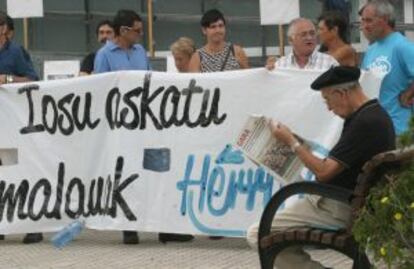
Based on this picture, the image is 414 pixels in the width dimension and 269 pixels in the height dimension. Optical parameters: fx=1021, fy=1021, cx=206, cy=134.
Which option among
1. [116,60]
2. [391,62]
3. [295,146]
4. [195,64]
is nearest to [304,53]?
[391,62]

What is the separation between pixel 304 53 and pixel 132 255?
76.6 inches

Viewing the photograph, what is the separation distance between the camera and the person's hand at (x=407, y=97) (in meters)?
7.10

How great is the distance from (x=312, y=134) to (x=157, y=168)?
127cm

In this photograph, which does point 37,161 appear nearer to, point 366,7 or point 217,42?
point 217,42

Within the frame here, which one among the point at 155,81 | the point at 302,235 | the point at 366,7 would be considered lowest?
the point at 302,235

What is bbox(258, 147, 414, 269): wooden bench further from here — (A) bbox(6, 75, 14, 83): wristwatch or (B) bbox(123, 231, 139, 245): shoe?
(A) bbox(6, 75, 14, 83): wristwatch

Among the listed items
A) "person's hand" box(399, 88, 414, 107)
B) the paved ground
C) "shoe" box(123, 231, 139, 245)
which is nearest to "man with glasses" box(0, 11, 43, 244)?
the paved ground

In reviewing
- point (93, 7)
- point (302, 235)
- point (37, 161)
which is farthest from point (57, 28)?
→ point (302, 235)

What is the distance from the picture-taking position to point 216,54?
8.18 meters

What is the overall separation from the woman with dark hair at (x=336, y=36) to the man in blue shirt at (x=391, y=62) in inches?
14.7

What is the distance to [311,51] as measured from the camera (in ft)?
24.7

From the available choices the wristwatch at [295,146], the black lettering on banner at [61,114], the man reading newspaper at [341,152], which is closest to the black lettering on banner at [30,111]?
the black lettering on banner at [61,114]

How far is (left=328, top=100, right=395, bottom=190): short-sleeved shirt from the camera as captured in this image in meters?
5.26

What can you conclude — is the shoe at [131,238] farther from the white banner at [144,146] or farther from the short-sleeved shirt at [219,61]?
the short-sleeved shirt at [219,61]
